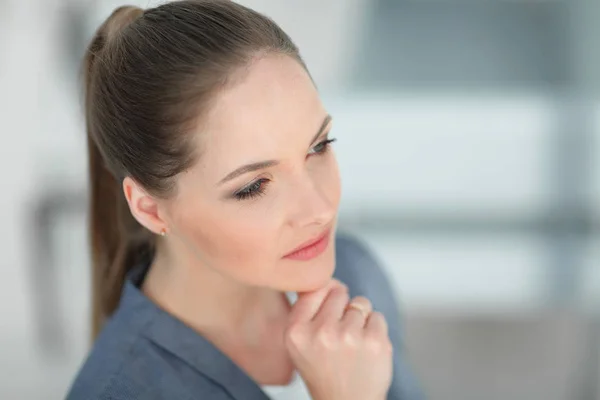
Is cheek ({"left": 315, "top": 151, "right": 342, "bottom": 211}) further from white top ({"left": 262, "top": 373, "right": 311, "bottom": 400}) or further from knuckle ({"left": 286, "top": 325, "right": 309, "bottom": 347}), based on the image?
white top ({"left": 262, "top": 373, "right": 311, "bottom": 400})

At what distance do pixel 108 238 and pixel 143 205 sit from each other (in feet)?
0.69

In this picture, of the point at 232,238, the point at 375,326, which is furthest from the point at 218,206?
the point at 375,326

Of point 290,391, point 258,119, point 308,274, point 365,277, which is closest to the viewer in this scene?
point 258,119

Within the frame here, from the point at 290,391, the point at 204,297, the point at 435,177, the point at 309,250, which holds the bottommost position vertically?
the point at 435,177

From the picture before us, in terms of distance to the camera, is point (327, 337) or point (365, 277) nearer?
point (327, 337)

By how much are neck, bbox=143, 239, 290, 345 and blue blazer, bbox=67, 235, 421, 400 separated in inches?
1.1

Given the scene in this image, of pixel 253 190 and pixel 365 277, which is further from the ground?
pixel 253 190

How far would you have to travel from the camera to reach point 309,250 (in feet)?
2.71

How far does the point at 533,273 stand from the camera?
7.48 ft

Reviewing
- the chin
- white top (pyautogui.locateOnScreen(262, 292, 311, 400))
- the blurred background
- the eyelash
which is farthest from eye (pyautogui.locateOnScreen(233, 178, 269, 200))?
the blurred background

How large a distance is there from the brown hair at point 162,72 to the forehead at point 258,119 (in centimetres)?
2

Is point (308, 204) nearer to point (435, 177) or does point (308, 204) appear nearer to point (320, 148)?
point (320, 148)

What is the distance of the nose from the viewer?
774 millimetres

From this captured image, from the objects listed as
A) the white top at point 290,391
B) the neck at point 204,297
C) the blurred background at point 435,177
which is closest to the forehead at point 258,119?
the neck at point 204,297
